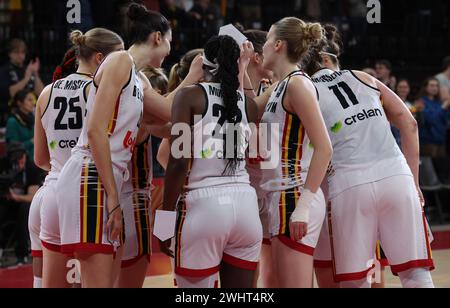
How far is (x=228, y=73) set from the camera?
412cm

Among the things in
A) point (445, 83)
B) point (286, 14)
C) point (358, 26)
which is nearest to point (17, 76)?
point (286, 14)

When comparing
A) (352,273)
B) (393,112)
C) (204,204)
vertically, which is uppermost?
(393,112)

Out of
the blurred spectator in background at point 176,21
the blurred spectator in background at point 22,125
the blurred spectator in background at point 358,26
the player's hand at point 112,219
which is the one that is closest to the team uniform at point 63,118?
the player's hand at point 112,219

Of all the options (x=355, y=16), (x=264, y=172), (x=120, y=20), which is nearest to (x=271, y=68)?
(x=264, y=172)

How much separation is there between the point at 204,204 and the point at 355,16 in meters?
9.39

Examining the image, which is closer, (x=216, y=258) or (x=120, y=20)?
(x=216, y=258)

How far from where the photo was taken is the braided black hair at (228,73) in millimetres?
4094

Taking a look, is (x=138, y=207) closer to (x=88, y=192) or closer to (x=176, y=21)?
(x=88, y=192)

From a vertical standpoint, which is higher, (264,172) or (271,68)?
(271,68)

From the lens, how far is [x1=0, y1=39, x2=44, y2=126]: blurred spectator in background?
1005 centimetres

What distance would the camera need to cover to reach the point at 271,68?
4586 millimetres

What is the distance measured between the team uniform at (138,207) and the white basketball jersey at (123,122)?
1.78ft

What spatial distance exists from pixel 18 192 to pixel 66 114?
402 cm

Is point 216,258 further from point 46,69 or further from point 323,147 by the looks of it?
point 46,69
